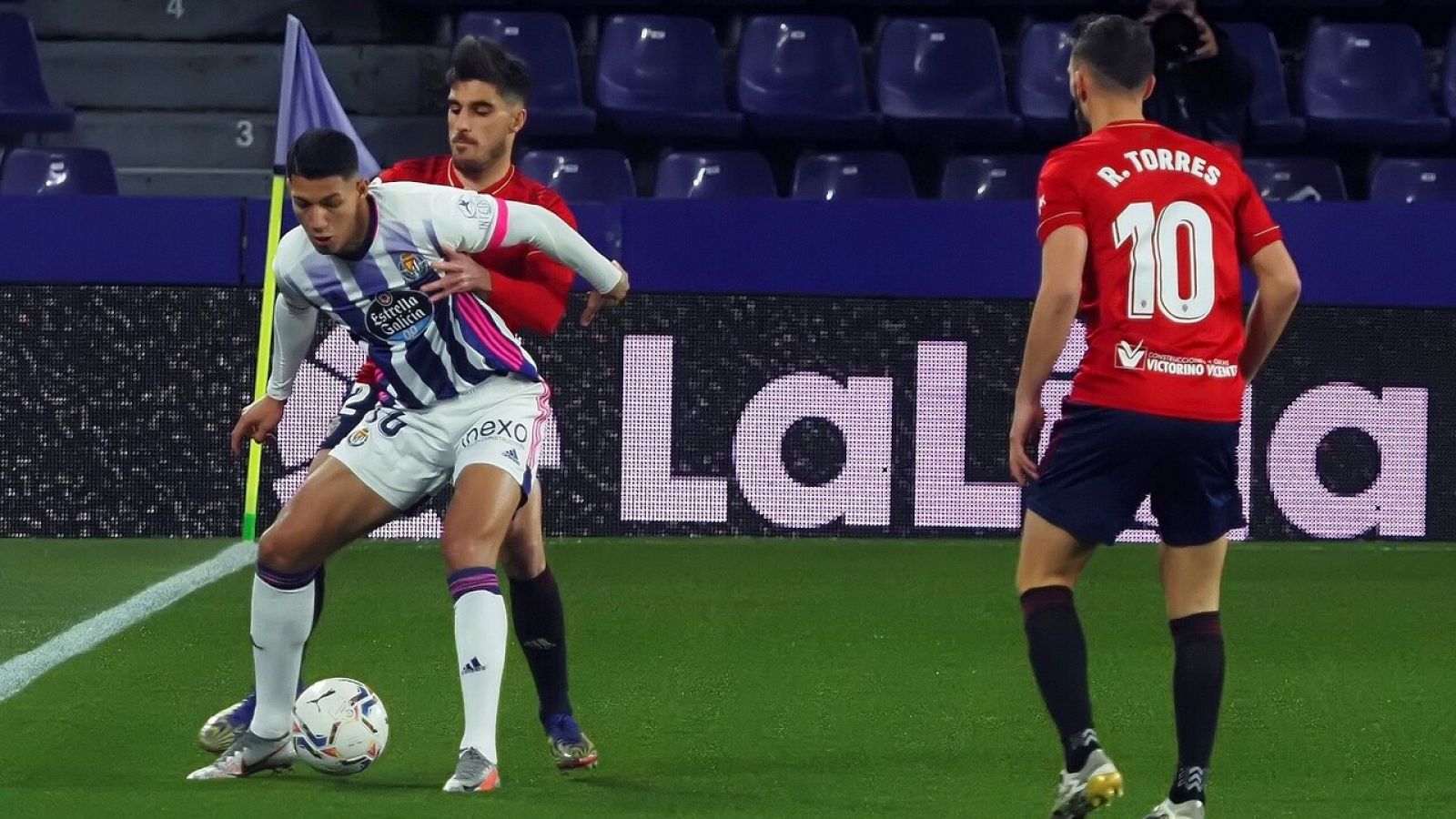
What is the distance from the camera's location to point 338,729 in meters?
4.98

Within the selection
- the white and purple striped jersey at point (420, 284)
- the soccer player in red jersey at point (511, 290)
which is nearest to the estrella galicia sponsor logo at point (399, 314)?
the white and purple striped jersey at point (420, 284)

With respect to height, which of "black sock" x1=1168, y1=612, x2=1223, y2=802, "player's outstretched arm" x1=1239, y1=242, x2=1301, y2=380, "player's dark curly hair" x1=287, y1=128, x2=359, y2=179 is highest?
"player's dark curly hair" x1=287, y1=128, x2=359, y2=179

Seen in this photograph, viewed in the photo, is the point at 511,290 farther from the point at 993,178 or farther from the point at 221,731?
the point at 993,178

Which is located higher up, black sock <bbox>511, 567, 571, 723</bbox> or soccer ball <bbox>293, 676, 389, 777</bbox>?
black sock <bbox>511, 567, 571, 723</bbox>

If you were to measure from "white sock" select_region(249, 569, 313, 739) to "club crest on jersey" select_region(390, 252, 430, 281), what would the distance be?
75 centimetres

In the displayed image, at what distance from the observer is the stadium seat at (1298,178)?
35.9 ft

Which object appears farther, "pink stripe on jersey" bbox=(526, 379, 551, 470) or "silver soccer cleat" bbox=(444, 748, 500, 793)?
"pink stripe on jersey" bbox=(526, 379, 551, 470)

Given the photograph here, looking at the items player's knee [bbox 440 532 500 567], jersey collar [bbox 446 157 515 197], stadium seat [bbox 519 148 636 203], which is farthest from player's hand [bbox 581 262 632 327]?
stadium seat [bbox 519 148 636 203]

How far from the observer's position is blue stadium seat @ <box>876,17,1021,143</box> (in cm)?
1148

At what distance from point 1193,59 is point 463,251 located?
5.15 meters

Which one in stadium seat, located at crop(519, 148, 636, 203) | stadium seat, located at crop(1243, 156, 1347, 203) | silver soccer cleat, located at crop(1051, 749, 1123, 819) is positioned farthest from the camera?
stadium seat, located at crop(1243, 156, 1347, 203)

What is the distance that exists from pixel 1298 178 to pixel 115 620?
6.35 meters

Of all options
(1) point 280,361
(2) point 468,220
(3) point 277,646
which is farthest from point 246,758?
(2) point 468,220

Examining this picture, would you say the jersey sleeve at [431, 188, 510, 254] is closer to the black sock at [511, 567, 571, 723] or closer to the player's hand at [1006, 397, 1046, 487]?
the black sock at [511, 567, 571, 723]
